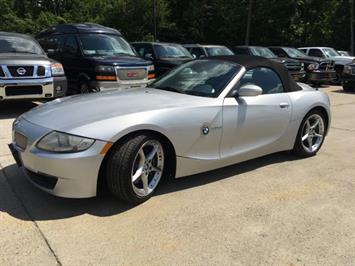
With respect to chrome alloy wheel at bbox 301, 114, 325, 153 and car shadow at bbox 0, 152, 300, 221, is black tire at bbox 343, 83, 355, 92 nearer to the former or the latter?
chrome alloy wheel at bbox 301, 114, 325, 153

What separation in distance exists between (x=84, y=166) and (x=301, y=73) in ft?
45.3

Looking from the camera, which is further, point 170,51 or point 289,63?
point 289,63

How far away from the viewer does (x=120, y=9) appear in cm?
3791

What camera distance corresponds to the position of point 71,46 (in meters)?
10.5

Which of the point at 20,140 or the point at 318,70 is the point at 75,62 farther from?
the point at 318,70

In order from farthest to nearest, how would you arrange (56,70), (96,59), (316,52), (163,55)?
(316,52), (163,55), (96,59), (56,70)

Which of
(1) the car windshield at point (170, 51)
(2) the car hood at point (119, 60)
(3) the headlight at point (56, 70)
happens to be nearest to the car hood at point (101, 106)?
(3) the headlight at point (56, 70)

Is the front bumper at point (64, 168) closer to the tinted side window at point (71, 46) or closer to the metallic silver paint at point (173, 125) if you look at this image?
the metallic silver paint at point (173, 125)

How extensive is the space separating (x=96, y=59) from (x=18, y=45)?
167 cm

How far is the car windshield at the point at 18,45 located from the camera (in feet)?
29.5

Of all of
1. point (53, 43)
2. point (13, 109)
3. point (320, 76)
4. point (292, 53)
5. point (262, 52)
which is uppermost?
point (53, 43)

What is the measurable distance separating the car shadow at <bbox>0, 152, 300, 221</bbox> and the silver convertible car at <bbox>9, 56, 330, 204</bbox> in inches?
7.8

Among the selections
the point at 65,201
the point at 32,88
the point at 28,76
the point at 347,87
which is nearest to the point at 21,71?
the point at 28,76

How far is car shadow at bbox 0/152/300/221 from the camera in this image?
3.85 metres
